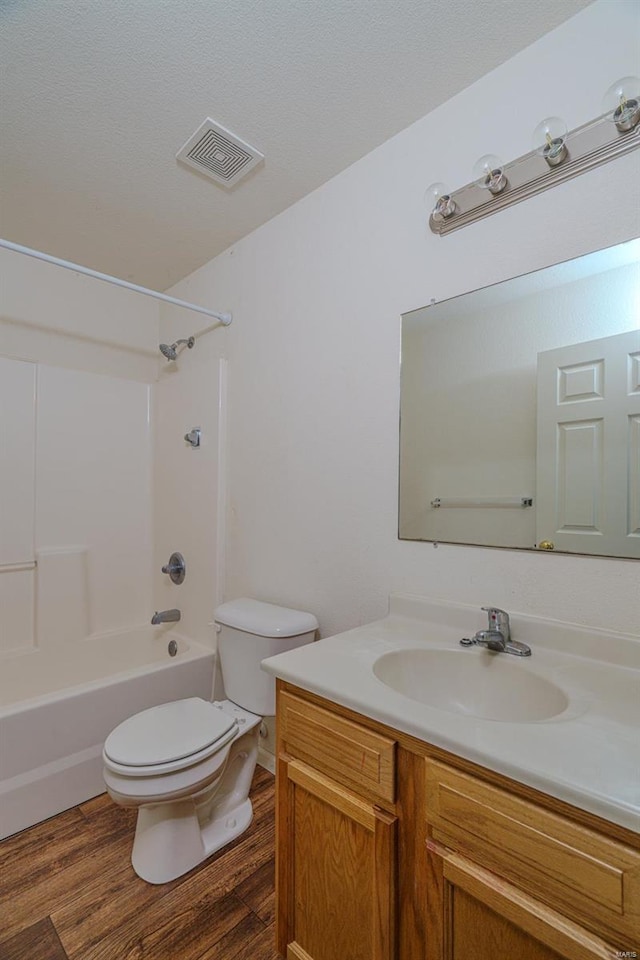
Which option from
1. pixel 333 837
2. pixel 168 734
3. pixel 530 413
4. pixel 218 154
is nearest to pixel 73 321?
pixel 218 154

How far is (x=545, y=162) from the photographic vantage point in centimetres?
114

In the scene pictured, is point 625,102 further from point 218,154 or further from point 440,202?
point 218,154

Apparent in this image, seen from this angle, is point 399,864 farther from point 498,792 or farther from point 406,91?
point 406,91

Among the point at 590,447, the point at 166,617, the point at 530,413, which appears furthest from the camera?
the point at 166,617

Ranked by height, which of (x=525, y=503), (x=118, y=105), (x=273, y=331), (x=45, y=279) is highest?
(x=118, y=105)

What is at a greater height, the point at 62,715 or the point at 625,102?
the point at 625,102

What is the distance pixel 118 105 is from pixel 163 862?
2.39 meters

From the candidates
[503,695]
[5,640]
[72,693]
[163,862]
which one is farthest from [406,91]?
[5,640]

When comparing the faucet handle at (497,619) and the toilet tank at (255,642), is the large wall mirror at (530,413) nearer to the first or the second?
the faucet handle at (497,619)

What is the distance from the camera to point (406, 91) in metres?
1.34

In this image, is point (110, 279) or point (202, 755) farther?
point (110, 279)

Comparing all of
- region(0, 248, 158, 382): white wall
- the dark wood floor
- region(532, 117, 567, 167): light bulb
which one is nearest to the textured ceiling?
region(532, 117, 567, 167): light bulb

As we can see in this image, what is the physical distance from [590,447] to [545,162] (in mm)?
750

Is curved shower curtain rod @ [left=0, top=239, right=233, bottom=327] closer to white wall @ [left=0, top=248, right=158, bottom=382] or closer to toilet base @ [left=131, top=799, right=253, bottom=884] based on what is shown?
white wall @ [left=0, top=248, right=158, bottom=382]
